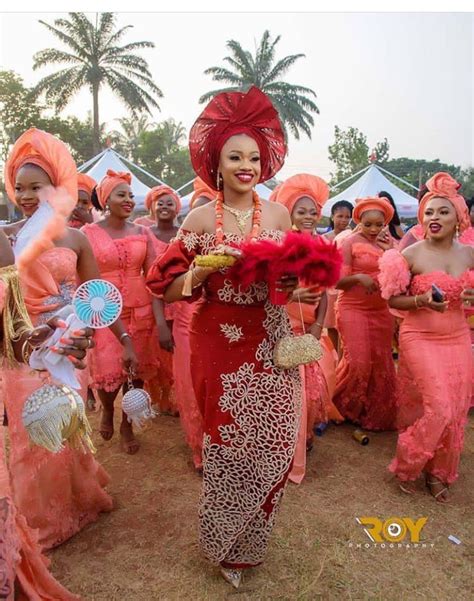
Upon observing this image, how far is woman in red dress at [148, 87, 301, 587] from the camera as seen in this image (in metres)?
2.65

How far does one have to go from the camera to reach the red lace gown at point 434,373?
367 centimetres

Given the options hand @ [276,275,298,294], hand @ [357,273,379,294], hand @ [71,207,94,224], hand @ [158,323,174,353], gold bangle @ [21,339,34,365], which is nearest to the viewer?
gold bangle @ [21,339,34,365]

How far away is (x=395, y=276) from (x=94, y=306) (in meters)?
2.54

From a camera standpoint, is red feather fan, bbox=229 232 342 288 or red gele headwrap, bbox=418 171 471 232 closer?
red feather fan, bbox=229 232 342 288

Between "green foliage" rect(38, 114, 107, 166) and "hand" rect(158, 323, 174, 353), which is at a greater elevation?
"green foliage" rect(38, 114, 107, 166)

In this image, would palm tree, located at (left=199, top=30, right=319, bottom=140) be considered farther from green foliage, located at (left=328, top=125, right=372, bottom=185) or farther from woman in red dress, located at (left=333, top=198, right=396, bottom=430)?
woman in red dress, located at (left=333, top=198, right=396, bottom=430)

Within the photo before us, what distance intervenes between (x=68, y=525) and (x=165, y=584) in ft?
2.54

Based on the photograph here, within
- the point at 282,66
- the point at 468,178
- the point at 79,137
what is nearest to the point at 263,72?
the point at 282,66

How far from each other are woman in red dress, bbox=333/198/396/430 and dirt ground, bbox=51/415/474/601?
2.53 feet

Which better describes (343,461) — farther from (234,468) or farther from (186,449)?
(234,468)

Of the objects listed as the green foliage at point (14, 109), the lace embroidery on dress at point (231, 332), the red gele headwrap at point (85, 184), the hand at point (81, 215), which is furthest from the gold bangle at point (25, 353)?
the green foliage at point (14, 109)

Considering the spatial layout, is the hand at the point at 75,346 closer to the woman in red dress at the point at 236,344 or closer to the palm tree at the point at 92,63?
the woman in red dress at the point at 236,344

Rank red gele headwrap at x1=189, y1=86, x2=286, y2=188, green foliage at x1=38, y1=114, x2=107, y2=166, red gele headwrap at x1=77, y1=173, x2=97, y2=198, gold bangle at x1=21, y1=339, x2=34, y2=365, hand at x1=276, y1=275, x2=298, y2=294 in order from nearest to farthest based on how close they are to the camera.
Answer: gold bangle at x1=21, y1=339, x2=34, y2=365 → hand at x1=276, y1=275, x2=298, y2=294 → red gele headwrap at x1=189, y1=86, x2=286, y2=188 → red gele headwrap at x1=77, y1=173, x2=97, y2=198 → green foliage at x1=38, y1=114, x2=107, y2=166

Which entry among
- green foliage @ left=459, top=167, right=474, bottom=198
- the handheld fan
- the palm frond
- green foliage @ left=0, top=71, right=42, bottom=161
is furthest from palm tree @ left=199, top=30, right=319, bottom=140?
the handheld fan
